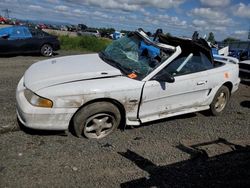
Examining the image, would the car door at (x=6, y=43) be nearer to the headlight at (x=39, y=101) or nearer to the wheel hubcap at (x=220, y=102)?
the headlight at (x=39, y=101)

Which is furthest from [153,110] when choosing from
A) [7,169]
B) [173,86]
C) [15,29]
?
[15,29]

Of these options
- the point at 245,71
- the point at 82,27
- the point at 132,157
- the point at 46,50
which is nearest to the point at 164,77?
the point at 132,157

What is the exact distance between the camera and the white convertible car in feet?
14.6

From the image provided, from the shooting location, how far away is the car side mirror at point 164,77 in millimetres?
5008

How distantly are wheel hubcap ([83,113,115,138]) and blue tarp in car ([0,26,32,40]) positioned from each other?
1057 centimetres

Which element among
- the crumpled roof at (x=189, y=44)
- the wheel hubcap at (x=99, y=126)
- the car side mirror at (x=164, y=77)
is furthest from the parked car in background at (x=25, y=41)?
the car side mirror at (x=164, y=77)

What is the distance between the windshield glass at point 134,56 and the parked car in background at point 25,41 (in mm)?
9081

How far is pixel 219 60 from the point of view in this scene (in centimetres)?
715

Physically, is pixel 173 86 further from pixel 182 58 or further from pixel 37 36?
pixel 37 36

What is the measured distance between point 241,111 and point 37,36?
1068 centimetres

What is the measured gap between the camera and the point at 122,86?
4750 millimetres

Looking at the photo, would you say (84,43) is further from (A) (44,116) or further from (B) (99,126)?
(A) (44,116)

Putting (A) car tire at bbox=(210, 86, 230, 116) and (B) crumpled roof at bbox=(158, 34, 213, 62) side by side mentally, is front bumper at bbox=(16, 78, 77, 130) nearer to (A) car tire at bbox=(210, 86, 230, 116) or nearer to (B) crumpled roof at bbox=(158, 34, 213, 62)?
(B) crumpled roof at bbox=(158, 34, 213, 62)

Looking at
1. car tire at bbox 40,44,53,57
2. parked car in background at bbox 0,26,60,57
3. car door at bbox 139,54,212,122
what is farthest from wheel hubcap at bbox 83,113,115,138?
car tire at bbox 40,44,53,57
